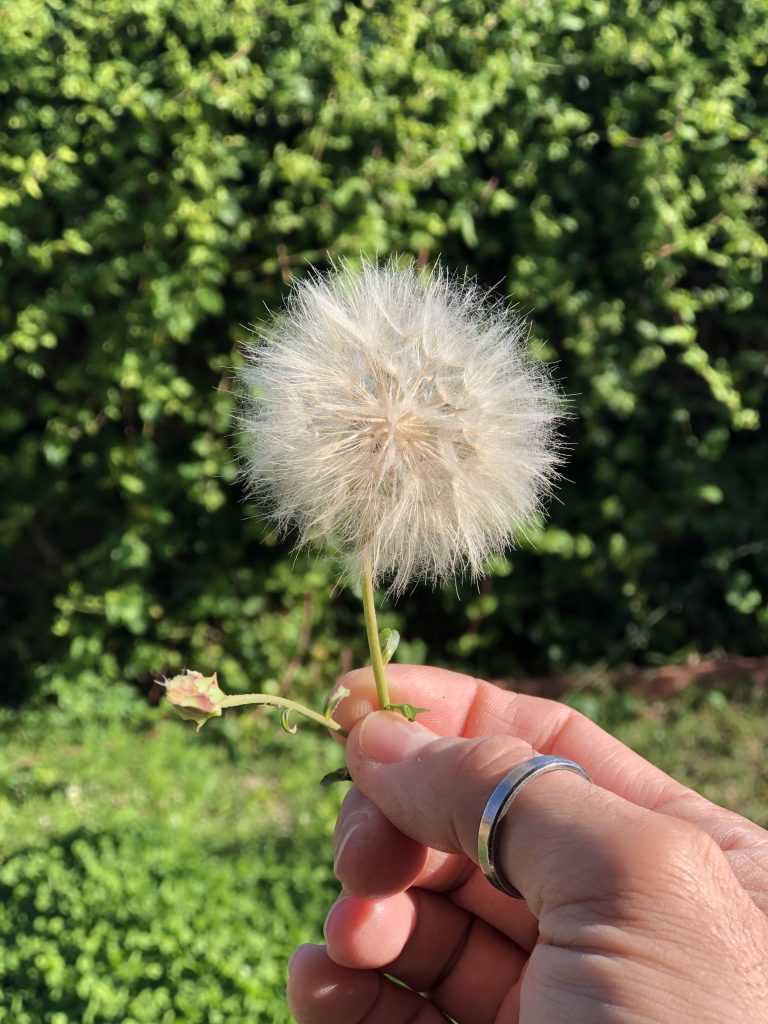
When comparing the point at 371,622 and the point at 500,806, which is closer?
the point at 500,806

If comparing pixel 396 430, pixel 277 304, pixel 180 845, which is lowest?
pixel 180 845

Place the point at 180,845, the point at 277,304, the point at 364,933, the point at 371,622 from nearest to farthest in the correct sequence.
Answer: the point at 371,622 → the point at 364,933 → the point at 180,845 → the point at 277,304

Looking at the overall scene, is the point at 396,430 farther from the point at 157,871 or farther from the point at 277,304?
the point at 277,304

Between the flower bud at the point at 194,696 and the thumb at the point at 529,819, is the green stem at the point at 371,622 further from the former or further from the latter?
the flower bud at the point at 194,696

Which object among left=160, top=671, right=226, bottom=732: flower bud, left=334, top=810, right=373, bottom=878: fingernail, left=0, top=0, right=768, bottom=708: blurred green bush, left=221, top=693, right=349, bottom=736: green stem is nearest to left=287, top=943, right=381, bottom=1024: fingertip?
left=334, top=810, right=373, bottom=878: fingernail

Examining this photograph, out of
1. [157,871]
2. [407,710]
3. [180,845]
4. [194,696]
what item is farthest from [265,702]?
[180,845]

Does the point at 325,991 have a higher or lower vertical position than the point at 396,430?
lower

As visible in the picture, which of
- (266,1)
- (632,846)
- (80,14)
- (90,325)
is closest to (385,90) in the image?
(266,1)
